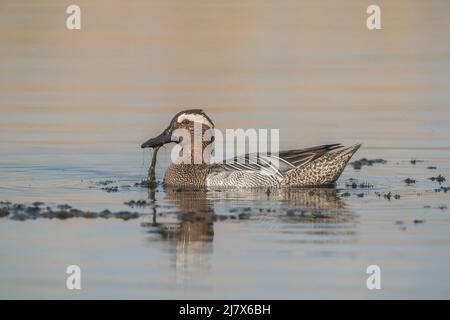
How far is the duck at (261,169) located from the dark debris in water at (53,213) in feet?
7.32

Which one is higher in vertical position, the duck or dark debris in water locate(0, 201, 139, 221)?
the duck

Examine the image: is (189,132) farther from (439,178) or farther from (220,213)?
(439,178)

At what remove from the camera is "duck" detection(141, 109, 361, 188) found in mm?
13641

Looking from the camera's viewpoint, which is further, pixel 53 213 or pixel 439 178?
pixel 439 178

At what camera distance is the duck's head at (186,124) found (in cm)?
1410

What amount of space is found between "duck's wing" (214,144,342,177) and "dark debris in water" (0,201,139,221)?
2349mm

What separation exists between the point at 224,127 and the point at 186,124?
3.28 m

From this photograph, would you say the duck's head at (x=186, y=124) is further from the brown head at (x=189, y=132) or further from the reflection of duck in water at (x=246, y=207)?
the reflection of duck in water at (x=246, y=207)

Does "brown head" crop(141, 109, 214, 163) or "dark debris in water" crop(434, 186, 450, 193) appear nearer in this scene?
"dark debris in water" crop(434, 186, 450, 193)

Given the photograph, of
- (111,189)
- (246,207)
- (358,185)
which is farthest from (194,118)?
(246,207)

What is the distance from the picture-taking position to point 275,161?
13711 mm

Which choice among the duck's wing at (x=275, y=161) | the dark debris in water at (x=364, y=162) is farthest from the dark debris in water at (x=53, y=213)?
the dark debris in water at (x=364, y=162)

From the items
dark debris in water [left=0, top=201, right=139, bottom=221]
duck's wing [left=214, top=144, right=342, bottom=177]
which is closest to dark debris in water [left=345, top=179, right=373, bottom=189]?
duck's wing [left=214, top=144, right=342, bottom=177]

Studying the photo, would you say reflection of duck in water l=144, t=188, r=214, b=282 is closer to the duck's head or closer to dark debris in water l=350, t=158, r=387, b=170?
the duck's head
